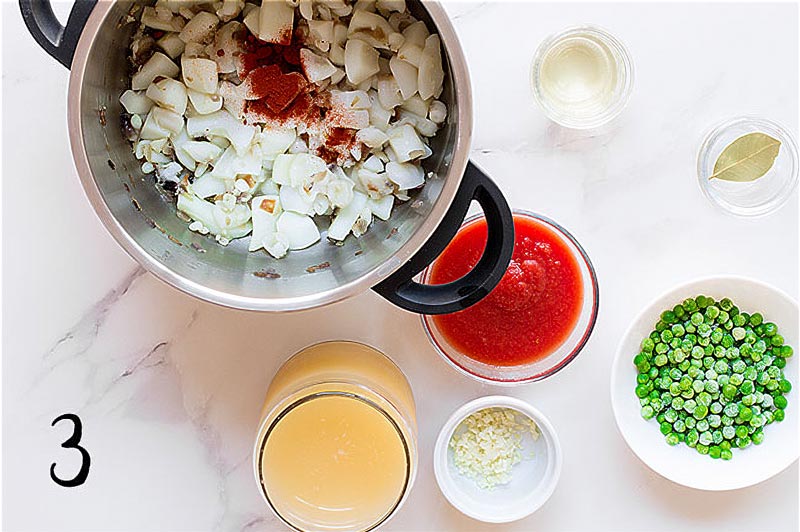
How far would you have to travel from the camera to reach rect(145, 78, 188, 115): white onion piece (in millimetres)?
1261

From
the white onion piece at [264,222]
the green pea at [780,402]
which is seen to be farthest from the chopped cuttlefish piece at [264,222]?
the green pea at [780,402]

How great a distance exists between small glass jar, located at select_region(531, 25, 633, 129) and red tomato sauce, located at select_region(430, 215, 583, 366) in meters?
0.18

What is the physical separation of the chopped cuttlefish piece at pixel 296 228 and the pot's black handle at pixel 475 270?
0.55 ft

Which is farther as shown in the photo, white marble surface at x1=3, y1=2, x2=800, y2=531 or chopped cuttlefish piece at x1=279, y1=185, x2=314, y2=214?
white marble surface at x1=3, y1=2, x2=800, y2=531

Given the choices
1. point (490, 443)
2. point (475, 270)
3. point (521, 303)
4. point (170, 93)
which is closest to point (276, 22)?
point (170, 93)

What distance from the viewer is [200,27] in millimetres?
1251

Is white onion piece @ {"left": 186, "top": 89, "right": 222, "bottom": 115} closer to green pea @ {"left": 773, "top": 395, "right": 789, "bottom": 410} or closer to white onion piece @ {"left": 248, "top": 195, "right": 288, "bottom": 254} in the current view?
white onion piece @ {"left": 248, "top": 195, "right": 288, "bottom": 254}

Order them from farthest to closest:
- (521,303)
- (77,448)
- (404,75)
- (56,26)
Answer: (77,448), (521,303), (404,75), (56,26)

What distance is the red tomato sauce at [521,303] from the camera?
1.38 meters

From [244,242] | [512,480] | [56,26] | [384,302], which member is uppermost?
[56,26]

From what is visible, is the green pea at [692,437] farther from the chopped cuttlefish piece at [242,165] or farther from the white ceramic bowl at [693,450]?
the chopped cuttlefish piece at [242,165]

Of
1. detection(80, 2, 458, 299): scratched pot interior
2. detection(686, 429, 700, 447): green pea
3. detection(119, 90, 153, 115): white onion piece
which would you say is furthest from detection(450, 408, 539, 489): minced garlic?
detection(119, 90, 153, 115): white onion piece

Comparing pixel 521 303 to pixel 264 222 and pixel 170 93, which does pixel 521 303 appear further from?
pixel 170 93

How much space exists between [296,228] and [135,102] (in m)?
0.28
